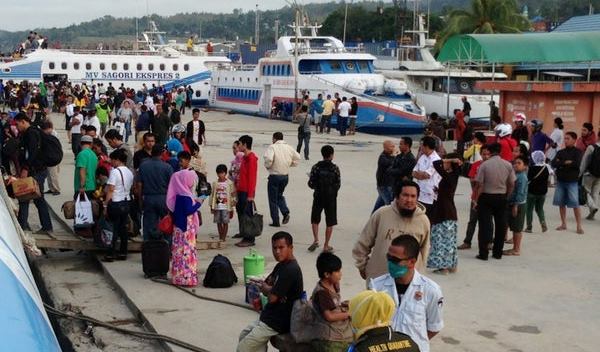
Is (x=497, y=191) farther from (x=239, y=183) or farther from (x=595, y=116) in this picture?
(x=595, y=116)

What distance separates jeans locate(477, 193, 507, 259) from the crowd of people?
0.01 m

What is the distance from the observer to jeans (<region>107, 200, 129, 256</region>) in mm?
10773

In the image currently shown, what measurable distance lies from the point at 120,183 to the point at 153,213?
545 millimetres

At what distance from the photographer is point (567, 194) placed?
13398 millimetres

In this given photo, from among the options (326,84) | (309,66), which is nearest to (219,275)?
(326,84)

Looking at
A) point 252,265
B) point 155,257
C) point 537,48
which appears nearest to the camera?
point 252,265

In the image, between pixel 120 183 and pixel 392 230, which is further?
pixel 120 183

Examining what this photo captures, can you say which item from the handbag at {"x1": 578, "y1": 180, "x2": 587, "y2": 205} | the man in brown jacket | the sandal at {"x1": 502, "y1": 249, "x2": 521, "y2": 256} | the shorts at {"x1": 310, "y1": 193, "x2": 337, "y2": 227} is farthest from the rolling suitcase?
the handbag at {"x1": 578, "y1": 180, "x2": 587, "y2": 205}

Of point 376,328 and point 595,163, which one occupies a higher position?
point 376,328

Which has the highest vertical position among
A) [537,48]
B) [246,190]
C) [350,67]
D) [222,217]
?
[537,48]

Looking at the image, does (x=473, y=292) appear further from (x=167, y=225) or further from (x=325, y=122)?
(x=325, y=122)

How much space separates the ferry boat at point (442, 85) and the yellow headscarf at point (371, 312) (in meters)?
30.2

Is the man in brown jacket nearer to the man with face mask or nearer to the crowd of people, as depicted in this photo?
the crowd of people

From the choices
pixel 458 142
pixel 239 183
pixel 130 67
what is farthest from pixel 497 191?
pixel 130 67
